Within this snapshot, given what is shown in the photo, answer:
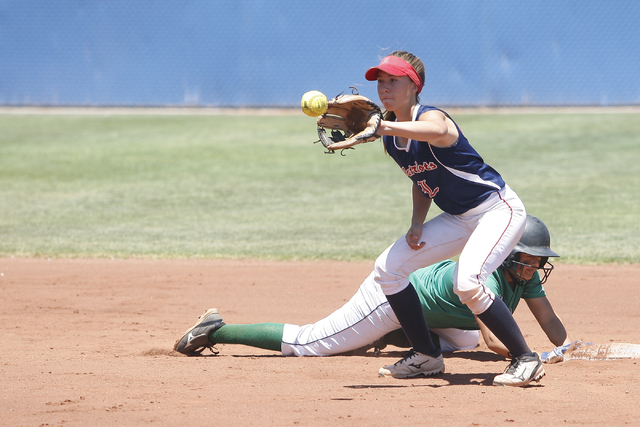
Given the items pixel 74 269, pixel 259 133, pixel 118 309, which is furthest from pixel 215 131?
pixel 118 309

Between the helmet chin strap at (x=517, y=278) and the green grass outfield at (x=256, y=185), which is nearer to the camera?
the helmet chin strap at (x=517, y=278)

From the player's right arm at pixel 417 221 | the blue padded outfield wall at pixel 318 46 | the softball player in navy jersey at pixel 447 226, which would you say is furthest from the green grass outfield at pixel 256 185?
the softball player in navy jersey at pixel 447 226

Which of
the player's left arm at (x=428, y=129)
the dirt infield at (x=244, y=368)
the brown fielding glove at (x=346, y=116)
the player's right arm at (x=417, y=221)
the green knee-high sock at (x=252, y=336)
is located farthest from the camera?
the green knee-high sock at (x=252, y=336)

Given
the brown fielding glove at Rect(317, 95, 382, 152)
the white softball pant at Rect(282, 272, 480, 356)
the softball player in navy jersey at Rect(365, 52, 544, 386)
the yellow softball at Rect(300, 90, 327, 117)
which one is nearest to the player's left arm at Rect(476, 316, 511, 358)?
the softball player in navy jersey at Rect(365, 52, 544, 386)

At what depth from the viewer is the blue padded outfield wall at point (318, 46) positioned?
1738 centimetres

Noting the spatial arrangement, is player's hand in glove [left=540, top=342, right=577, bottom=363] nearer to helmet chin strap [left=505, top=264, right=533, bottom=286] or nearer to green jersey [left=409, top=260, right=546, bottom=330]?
green jersey [left=409, top=260, right=546, bottom=330]

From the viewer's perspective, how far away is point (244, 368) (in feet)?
12.3

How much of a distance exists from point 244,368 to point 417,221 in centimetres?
124

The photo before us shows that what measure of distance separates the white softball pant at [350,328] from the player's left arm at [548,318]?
0.79m

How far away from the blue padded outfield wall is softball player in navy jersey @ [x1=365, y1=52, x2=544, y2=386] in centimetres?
1384

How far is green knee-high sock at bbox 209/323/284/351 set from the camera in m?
4.14

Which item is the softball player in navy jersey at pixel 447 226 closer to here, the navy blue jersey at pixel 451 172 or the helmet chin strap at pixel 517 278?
the navy blue jersey at pixel 451 172

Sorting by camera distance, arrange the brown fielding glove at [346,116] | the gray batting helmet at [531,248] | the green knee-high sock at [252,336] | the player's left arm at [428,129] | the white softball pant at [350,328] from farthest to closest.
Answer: the green knee-high sock at [252,336]
the white softball pant at [350,328]
the gray batting helmet at [531,248]
the brown fielding glove at [346,116]
the player's left arm at [428,129]

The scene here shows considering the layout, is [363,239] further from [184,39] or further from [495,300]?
[184,39]
